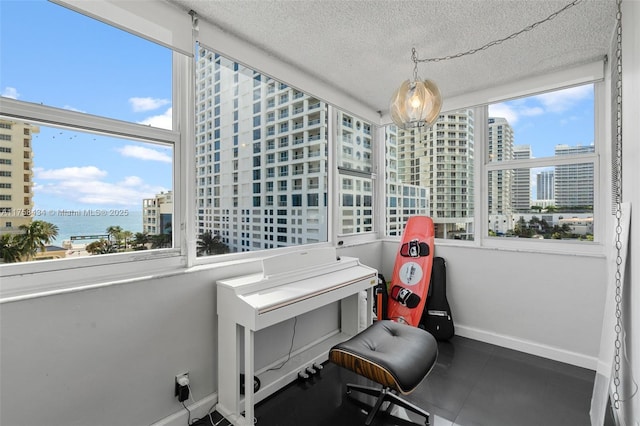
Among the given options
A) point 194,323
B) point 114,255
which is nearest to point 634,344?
point 194,323

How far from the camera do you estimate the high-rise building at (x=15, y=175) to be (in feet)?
4.37

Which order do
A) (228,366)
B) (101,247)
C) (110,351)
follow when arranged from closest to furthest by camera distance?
(110,351) < (101,247) < (228,366)

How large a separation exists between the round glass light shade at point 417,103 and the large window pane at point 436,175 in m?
1.64

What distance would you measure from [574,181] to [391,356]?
235cm

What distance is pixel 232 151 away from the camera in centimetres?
222

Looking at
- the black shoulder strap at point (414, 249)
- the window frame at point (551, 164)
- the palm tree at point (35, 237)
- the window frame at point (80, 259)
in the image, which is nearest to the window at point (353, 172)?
the black shoulder strap at point (414, 249)

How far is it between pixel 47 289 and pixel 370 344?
177 cm

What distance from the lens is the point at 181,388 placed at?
5.68ft

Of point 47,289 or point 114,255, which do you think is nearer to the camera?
point 47,289

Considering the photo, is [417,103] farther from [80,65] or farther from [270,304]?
[80,65]

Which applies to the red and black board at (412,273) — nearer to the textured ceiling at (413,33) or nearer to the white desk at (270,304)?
the white desk at (270,304)

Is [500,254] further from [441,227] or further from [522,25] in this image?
[522,25]

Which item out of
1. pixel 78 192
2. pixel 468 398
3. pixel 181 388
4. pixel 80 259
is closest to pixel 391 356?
pixel 468 398

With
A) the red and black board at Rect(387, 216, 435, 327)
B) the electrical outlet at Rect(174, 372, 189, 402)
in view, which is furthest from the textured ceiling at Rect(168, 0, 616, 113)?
the electrical outlet at Rect(174, 372, 189, 402)
